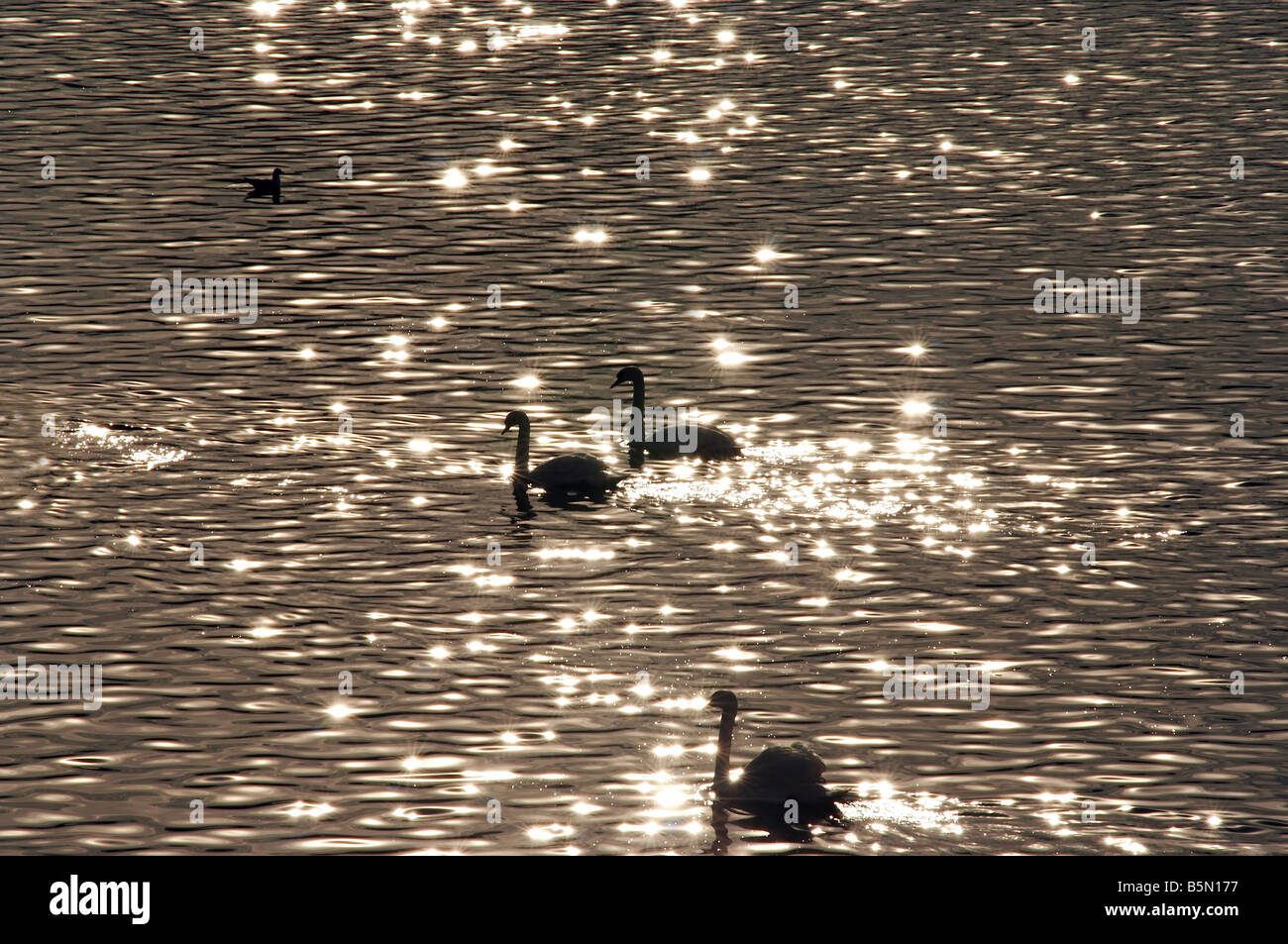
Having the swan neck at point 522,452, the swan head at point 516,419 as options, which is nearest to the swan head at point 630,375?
the swan head at point 516,419

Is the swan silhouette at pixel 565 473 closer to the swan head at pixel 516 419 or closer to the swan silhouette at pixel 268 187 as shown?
the swan head at pixel 516 419

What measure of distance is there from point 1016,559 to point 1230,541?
3.04 m

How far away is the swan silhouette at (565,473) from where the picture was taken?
91.7ft

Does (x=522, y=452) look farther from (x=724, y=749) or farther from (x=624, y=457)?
(x=724, y=749)

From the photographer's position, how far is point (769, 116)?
170ft

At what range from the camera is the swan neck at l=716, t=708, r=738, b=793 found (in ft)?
63.5

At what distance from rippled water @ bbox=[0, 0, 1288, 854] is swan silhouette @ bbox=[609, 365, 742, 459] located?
1.28 feet

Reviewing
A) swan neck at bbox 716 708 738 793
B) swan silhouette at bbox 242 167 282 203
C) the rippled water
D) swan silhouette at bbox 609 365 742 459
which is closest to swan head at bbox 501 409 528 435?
the rippled water

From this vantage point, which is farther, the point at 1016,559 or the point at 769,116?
the point at 769,116

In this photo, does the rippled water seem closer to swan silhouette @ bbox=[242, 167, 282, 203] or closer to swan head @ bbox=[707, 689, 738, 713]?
swan head @ bbox=[707, 689, 738, 713]

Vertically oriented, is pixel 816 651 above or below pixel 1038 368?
below

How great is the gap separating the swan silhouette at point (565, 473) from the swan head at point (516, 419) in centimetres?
9

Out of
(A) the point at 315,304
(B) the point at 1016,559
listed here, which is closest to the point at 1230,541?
(B) the point at 1016,559
